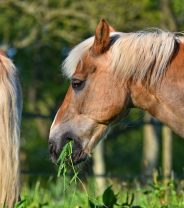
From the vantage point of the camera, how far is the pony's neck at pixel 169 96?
4.67m

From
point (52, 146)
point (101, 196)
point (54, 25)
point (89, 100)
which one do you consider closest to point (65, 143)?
point (52, 146)

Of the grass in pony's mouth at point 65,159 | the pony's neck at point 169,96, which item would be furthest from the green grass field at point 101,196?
the pony's neck at point 169,96

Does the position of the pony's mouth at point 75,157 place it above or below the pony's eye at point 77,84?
below

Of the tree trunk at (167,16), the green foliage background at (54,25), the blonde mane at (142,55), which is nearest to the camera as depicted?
the blonde mane at (142,55)

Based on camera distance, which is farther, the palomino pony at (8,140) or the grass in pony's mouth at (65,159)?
the palomino pony at (8,140)

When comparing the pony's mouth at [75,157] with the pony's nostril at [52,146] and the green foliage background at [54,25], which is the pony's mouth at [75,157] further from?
the green foliage background at [54,25]

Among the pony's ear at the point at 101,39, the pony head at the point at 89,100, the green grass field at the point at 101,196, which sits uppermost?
the pony's ear at the point at 101,39

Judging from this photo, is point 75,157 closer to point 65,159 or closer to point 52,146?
point 65,159

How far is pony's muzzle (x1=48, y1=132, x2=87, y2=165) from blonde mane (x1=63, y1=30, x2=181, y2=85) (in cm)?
55

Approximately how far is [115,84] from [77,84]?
0.28 metres

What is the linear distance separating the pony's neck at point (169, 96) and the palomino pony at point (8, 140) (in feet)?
2.87

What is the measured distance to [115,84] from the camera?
15.5ft

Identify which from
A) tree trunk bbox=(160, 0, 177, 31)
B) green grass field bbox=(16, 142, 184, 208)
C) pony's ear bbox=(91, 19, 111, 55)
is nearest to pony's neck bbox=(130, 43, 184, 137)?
pony's ear bbox=(91, 19, 111, 55)

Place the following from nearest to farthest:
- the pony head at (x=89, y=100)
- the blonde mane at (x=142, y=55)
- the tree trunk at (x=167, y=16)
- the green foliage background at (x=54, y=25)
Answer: the blonde mane at (x=142, y=55), the pony head at (x=89, y=100), the tree trunk at (x=167, y=16), the green foliage background at (x=54, y=25)
